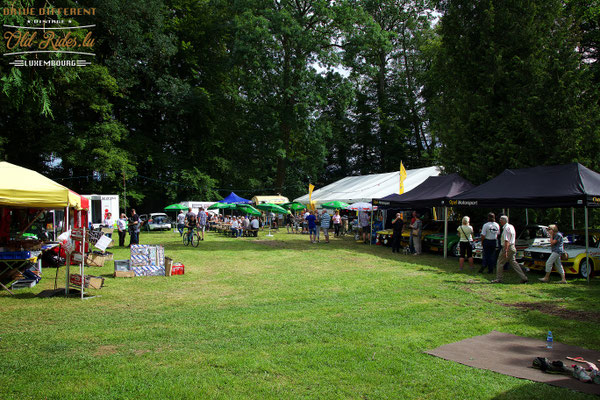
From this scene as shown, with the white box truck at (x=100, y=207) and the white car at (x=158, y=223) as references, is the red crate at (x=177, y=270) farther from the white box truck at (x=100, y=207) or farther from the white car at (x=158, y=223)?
the white car at (x=158, y=223)

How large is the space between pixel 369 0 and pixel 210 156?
21116 mm

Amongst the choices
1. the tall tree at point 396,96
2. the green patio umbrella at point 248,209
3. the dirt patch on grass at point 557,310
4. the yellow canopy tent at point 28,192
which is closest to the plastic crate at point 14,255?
the yellow canopy tent at point 28,192

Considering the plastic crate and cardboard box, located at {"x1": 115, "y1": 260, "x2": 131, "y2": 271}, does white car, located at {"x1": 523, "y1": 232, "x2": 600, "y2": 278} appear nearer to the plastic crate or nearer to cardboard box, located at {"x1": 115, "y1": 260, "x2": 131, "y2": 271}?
cardboard box, located at {"x1": 115, "y1": 260, "x2": 131, "y2": 271}

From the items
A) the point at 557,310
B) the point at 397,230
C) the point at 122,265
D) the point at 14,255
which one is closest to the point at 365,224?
the point at 397,230

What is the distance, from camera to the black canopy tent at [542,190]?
10.7 m

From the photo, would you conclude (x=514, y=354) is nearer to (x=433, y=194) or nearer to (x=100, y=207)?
(x=433, y=194)

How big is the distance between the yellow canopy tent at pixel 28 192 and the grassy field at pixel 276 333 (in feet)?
6.24

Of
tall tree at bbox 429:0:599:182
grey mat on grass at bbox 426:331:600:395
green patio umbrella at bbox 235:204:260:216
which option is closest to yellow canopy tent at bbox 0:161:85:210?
grey mat on grass at bbox 426:331:600:395

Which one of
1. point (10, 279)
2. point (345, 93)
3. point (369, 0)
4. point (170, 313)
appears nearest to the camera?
point (170, 313)

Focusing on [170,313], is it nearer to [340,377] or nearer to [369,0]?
[340,377]

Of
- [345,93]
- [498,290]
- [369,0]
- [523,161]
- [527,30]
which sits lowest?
[498,290]

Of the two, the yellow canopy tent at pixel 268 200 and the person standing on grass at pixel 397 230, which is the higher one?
the yellow canopy tent at pixel 268 200

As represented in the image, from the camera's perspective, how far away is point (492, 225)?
34.7ft

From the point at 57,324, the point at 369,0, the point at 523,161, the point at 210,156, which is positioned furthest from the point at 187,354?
the point at 369,0
